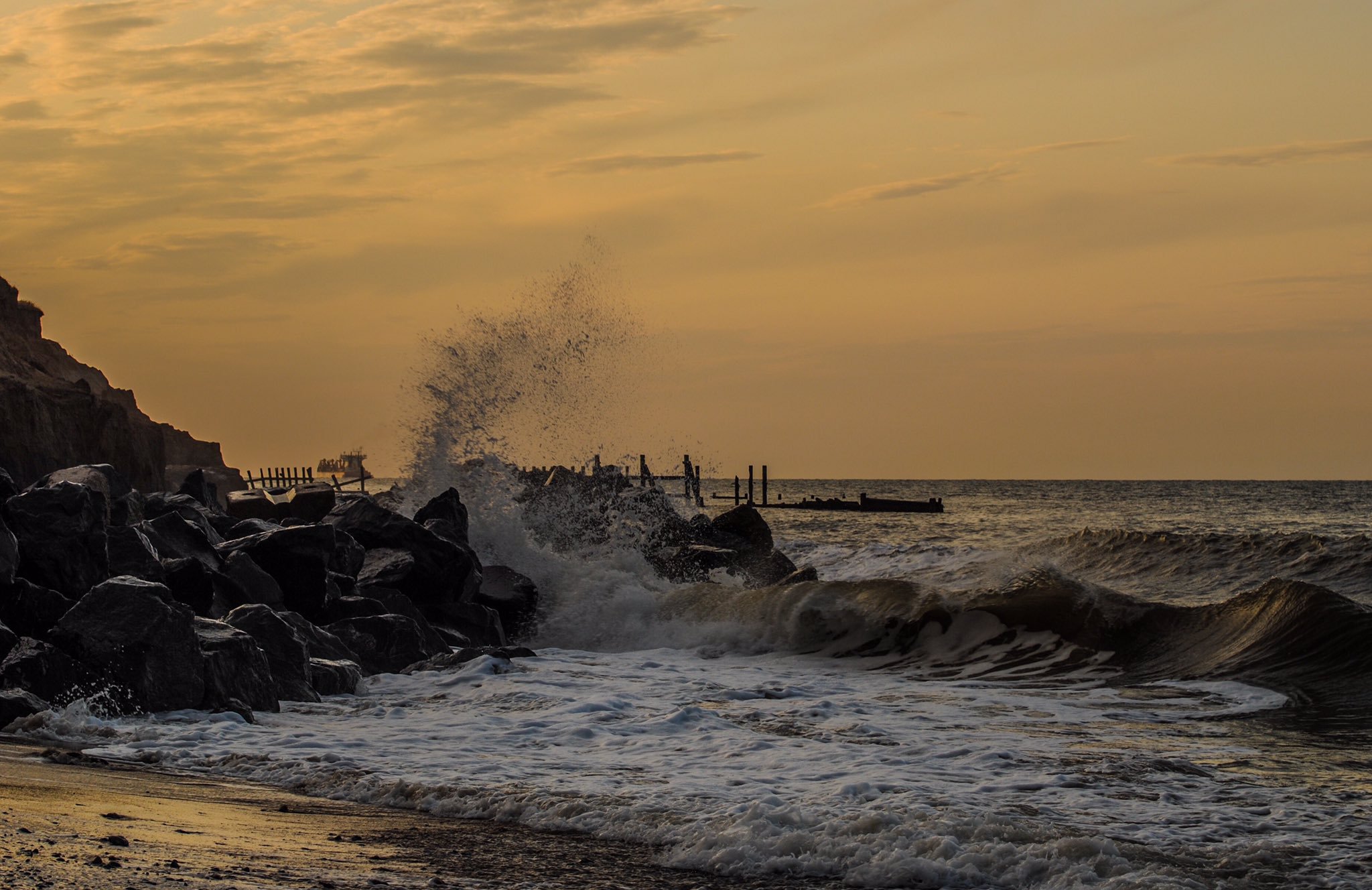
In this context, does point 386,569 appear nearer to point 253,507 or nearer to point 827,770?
point 827,770

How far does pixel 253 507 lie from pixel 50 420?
15.7 metres

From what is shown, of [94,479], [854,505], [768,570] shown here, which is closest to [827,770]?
[94,479]

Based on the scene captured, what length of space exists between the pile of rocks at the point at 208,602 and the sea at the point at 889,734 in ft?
1.04

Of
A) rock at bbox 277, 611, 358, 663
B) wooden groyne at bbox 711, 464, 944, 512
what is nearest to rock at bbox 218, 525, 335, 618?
rock at bbox 277, 611, 358, 663

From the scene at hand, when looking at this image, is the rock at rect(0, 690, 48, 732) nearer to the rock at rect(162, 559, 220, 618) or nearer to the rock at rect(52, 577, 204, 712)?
the rock at rect(52, 577, 204, 712)

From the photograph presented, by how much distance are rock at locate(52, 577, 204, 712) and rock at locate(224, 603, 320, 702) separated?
881 mm

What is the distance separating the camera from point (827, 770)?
286 inches

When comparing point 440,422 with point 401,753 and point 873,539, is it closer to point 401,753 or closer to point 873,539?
point 401,753

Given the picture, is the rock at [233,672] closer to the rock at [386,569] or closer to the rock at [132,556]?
the rock at [132,556]

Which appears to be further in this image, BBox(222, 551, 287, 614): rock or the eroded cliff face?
the eroded cliff face

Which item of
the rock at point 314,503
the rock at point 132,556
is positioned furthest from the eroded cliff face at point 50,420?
the rock at point 132,556

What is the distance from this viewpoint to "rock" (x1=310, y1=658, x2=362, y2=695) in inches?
386

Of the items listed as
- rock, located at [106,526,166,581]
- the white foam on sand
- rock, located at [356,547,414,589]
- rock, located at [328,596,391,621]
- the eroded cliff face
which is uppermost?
the eroded cliff face

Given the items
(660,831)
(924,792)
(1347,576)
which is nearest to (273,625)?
(660,831)
